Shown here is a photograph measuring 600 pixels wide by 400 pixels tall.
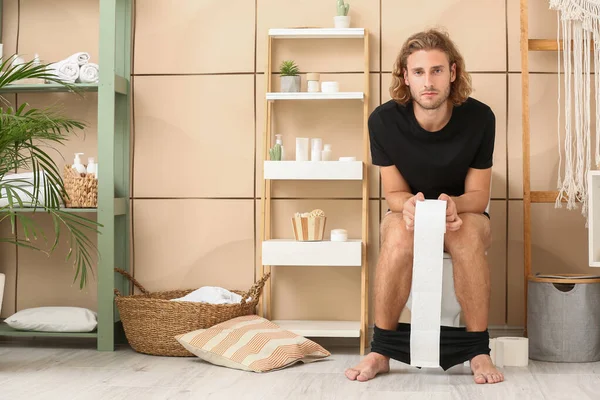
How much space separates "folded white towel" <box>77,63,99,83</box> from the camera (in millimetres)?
3420

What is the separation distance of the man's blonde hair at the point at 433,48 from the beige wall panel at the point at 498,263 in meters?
0.72

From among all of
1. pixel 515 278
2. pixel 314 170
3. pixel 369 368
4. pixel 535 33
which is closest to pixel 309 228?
pixel 314 170

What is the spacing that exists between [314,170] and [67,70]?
47.2 inches

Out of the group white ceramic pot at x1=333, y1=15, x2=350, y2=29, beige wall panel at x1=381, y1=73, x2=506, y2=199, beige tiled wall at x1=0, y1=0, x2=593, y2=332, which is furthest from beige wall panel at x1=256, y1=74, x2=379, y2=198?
beige wall panel at x1=381, y1=73, x2=506, y2=199

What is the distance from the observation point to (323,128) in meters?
3.60

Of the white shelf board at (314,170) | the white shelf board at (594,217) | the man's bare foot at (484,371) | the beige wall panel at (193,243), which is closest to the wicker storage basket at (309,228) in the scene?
the white shelf board at (314,170)

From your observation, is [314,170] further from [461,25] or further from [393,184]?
[461,25]

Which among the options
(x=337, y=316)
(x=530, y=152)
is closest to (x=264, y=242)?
(x=337, y=316)

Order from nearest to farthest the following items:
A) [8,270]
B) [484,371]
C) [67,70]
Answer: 1. [484,371]
2. [67,70]
3. [8,270]

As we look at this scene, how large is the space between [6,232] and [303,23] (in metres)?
1.78

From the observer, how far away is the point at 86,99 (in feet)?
12.2

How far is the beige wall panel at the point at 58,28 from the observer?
373cm

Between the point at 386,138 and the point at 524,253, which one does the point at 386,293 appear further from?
the point at 524,253

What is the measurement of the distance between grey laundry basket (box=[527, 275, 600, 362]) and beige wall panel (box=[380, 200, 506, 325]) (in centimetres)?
37
